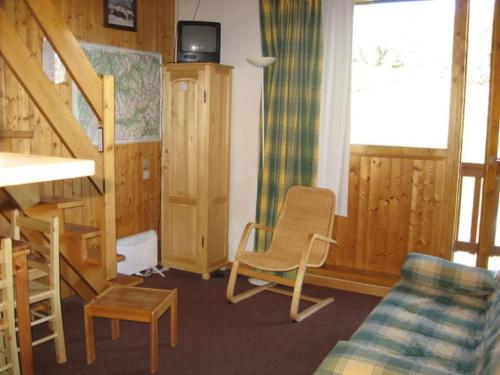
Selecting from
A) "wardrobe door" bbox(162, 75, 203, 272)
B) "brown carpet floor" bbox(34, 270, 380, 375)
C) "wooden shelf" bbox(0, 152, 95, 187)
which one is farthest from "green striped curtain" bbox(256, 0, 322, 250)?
"wooden shelf" bbox(0, 152, 95, 187)

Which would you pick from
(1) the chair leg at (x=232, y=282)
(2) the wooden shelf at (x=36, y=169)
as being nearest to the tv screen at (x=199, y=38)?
(1) the chair leg at (x=232, y=282)

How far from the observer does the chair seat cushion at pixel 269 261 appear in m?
3.89

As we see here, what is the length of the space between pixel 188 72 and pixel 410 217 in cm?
213

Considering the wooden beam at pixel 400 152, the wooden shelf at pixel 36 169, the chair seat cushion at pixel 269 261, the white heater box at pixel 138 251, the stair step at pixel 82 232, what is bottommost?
A: the white heater box at pixel 138 251

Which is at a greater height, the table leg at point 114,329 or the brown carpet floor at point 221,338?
the table leg at point 114,329

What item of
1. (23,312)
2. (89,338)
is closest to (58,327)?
(89,338)

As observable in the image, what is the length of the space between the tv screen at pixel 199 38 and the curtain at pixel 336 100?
986 mm

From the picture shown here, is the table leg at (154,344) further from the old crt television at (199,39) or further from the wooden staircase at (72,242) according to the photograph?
the old crt television at (199,39)

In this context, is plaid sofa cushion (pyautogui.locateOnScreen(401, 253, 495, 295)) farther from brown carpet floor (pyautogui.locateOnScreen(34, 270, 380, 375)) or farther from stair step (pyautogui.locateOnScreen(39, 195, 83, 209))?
stair step (pyautogui.locateOnScreen(39, 195, 83, 209))

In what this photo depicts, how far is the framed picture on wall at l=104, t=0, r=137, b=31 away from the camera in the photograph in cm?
425

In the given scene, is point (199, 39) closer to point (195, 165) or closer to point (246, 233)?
point (195, 165)

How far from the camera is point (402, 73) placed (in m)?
4.22

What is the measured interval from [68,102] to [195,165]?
45.3 inches

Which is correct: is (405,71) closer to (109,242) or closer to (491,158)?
(491,158)
